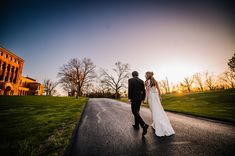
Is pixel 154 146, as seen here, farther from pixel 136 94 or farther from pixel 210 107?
pixel 210 107

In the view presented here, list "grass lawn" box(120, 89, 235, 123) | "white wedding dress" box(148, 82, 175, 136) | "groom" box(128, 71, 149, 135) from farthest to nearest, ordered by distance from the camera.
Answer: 1. "grass lawn" box(120, 89, 235, 123)
2. "groom" box(128, 71, 149, 135)
3. "white wedding dress" box(148, 82, 175, 136)

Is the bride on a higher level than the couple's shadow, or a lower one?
higher

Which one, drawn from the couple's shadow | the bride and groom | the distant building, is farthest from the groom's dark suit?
the distant building

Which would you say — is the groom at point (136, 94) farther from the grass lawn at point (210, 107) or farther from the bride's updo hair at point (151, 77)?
the grass lawn at point (210, 107)

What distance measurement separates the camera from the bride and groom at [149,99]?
14.5 ft

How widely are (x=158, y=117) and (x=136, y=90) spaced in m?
1.29

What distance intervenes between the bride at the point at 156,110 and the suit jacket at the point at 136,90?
1.11 ft

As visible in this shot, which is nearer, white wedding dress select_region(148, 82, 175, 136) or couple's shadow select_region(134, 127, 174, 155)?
couple's shadow select_region(134, 127, 174, 155)

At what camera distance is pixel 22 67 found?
4616 cm

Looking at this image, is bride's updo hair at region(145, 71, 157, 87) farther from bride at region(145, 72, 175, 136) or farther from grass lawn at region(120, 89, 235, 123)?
grass lawn at region(120, 89, 235, 123)

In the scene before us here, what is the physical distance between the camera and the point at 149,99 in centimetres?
509

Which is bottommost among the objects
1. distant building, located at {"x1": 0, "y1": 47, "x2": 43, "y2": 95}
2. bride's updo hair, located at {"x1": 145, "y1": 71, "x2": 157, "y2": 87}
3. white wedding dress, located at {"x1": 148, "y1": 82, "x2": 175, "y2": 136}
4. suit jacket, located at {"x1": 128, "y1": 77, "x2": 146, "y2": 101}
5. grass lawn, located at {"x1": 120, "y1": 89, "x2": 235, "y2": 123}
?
grass lawn, located at {"x1": 120, "y1": 89, "x2": 235, "y2": 123}

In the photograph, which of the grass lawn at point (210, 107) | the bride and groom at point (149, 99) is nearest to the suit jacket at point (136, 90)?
the bride and groom at point (149, 99)

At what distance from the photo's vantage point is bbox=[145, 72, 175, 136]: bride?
4.32 metres
